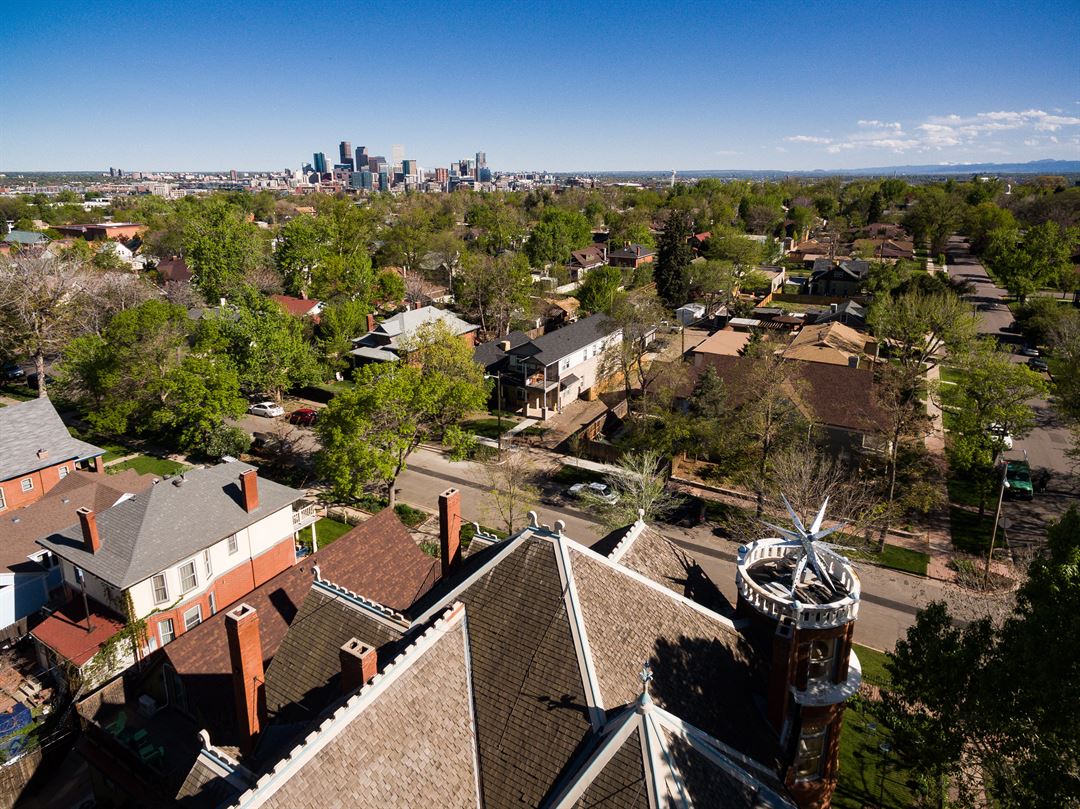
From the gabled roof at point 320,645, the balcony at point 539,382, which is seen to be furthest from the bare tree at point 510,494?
the gabled roof at point 320,645

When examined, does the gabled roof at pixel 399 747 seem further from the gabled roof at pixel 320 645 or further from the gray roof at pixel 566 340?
the gray roof at pixel 566 340

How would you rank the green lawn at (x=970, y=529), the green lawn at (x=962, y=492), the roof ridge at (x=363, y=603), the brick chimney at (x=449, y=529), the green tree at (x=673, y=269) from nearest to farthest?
the roof ridge at (x=363, y=603), the brick chimney at (x=449, y=529), the green lawn at (x=970, y=529), the green lawn at (x=962, y=492), the green tree at (x=673, y=269)

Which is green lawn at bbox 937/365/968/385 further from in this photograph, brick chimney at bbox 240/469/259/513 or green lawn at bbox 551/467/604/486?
brick chimney at bbox 240/469/259/513

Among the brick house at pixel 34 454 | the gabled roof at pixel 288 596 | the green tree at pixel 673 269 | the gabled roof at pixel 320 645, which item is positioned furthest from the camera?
the green tree at pixel 673 269

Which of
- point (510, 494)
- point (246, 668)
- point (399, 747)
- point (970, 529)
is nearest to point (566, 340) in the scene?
point (510, 494)

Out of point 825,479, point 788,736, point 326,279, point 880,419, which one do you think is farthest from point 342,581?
point 326,279

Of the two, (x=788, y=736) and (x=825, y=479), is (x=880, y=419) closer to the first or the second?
(x=825, y=479)
